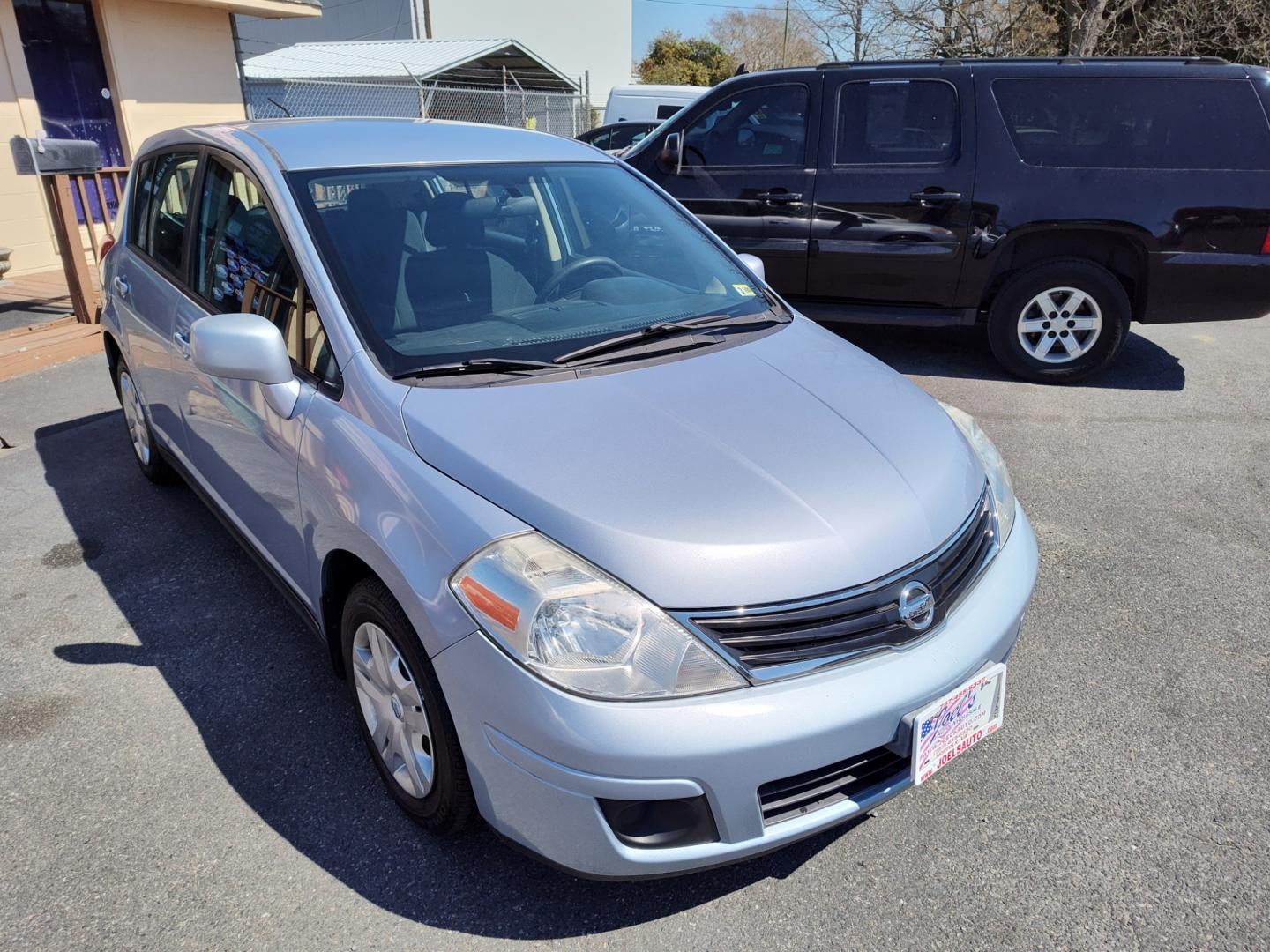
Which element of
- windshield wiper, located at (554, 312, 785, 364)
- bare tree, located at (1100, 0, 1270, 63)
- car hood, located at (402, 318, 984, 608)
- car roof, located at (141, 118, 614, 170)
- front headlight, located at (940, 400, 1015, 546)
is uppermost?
bare tree, located at (1100, 0, 1270, 63)

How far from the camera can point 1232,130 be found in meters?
5.33

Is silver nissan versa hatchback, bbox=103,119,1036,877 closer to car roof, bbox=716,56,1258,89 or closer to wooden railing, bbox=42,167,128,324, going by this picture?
car roof, bbox=716,56,1258,89

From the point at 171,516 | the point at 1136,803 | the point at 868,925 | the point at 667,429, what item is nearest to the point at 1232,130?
the point at 1136,803

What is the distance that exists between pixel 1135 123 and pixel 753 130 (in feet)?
7.80

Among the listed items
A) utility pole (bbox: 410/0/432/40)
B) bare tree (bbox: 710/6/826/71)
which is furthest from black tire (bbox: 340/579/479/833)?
bare tree (bbox: 710/6/826/71)

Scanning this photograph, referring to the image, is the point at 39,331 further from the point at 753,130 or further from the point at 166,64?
the point at 753,130

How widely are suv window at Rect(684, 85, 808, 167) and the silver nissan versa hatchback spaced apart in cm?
338

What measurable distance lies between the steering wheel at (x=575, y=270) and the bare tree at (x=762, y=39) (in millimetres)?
45040

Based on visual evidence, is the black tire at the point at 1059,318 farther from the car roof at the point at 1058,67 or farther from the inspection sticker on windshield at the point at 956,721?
the inspection sticker on windshield at the point at 956,721

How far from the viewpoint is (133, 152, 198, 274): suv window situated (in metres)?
3.41

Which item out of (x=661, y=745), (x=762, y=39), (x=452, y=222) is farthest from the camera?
(x=762, y=39)

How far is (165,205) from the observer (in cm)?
368

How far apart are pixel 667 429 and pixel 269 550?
56.7 inches

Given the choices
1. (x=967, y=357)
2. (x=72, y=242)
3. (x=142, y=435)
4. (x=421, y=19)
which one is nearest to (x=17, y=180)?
(x=72, y=242)
